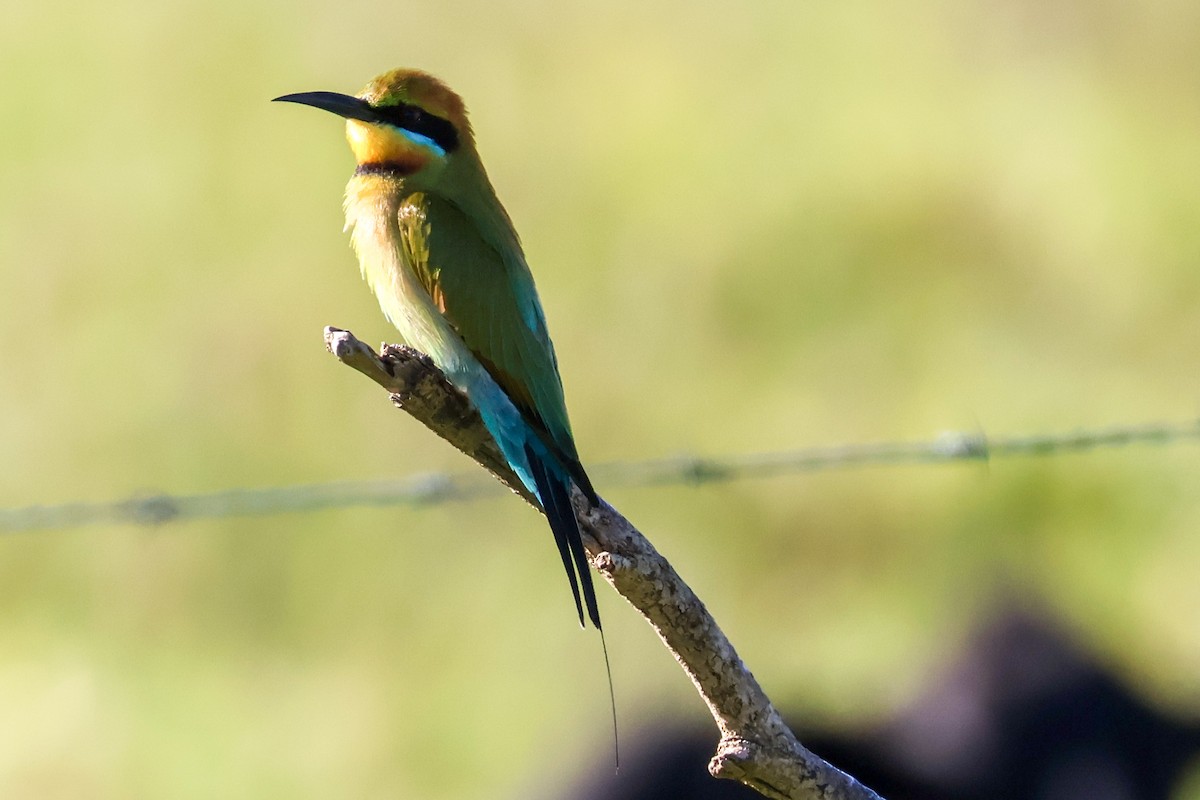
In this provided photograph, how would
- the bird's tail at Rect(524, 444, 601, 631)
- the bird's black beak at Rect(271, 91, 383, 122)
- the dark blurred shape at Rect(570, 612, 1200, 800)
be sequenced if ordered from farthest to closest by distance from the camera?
the dark blurred shape at Rect(570, 612, 1200, 800) → the bird's black beak at Rect(271, 91, 383, 122) → the bird's tail at Rect(524, 444, 601, 631)

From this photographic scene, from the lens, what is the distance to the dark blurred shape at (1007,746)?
3127 millimetres

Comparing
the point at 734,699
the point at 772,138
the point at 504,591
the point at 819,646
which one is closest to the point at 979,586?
the point at 819,646

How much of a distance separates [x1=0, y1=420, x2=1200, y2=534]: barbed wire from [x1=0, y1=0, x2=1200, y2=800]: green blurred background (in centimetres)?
14

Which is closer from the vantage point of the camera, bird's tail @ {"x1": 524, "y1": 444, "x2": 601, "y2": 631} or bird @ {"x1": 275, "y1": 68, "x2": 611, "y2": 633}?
bird's tail @ {"x1": 524, "y1": 444, "x2": 601, "y2": 631}

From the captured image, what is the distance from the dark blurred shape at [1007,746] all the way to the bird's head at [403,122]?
5.18 feet

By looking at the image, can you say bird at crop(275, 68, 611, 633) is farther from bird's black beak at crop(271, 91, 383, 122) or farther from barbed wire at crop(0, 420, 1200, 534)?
barbed wire at crop(0, 420, 1200, 534)

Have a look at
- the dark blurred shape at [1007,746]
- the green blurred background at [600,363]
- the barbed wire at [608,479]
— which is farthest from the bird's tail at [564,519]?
the green blurred background at [600,363]

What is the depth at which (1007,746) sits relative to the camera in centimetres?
318

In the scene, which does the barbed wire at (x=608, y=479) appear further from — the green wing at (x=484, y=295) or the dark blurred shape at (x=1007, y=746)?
the green wing at (x=484, y=295)

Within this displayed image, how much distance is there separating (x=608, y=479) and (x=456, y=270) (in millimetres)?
1406

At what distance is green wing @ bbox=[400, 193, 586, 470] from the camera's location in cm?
184

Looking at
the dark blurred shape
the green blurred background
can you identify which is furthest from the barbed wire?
the dark blurred shape

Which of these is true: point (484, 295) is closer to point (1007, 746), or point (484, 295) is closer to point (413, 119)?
point (413, 119)

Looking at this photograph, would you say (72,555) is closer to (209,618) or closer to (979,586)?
(209,618)
